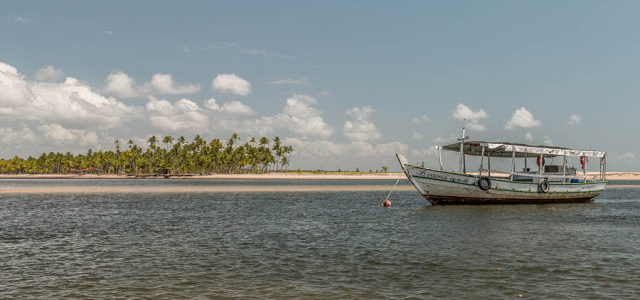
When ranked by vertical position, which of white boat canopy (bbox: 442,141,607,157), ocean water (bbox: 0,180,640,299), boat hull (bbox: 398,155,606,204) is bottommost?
ocean water (bbox: 0,180,640,299)

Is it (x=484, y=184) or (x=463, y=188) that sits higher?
(x=484, y=184)

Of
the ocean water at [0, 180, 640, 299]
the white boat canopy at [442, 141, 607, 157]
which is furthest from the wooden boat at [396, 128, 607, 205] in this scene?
the ocean water at [0, 180, 640, 299]

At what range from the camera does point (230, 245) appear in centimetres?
2008

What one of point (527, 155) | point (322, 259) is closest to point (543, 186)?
point (527, 155)

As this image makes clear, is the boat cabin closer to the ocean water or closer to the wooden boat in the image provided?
the wooden boat

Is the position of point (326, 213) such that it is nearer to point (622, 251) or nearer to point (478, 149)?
point (478, 149)

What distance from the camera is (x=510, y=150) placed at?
40.4m

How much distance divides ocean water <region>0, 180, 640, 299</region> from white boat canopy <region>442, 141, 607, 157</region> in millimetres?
11038

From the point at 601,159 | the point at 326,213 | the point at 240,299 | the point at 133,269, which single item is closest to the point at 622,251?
the point at 240,299

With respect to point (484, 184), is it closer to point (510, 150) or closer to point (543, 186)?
point (510, 150)

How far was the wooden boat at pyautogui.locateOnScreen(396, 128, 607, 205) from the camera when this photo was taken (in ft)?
128

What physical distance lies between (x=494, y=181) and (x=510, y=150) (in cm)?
340

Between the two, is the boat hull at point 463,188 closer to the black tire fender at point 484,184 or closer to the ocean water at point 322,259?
the black tire fender at point 484,184

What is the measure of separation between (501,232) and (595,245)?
4.93m
